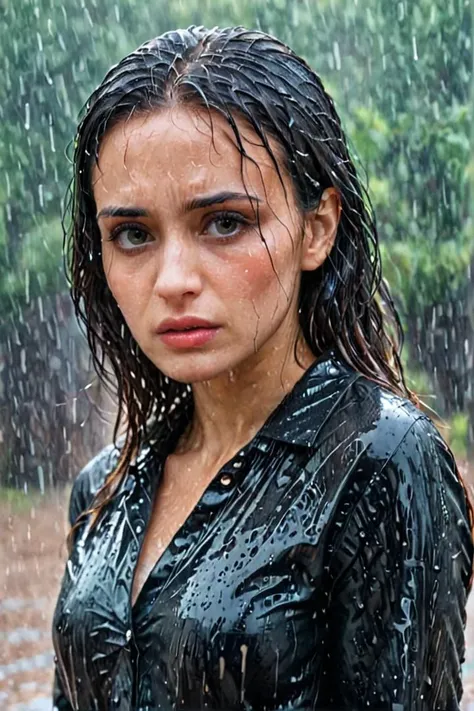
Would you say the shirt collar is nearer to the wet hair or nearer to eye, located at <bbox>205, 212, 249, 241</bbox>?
the wet hair

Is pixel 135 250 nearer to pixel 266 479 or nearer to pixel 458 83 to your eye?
pixel 266 479

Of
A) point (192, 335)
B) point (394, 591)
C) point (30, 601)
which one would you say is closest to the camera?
point (394, 591)

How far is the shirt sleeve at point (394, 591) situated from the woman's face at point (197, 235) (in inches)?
11.1

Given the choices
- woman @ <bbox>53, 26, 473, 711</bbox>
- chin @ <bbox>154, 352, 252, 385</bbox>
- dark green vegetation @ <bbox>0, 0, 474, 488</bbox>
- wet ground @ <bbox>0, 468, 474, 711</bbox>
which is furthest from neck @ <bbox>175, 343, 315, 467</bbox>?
dark green vegetation @ <bbox>0, 0, 474, 488</bbox>

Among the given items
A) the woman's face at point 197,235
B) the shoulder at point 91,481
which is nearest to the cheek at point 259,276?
the woman's face at point 197,235

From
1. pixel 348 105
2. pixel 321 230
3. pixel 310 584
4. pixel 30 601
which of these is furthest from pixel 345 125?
pixel 310 584

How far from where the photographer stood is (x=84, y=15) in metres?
6.50

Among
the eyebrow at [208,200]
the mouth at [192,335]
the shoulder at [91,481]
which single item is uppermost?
the eyebrow at [208,200]

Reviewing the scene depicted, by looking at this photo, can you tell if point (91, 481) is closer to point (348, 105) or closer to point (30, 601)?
point (348, 105)

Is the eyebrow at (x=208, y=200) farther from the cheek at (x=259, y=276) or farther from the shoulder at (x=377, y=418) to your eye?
the shoulder at (x=377, y=418)

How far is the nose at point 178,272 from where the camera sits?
1620 mm

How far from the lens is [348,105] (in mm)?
6590

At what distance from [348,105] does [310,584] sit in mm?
5310

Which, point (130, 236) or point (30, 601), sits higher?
point (130, 236)
